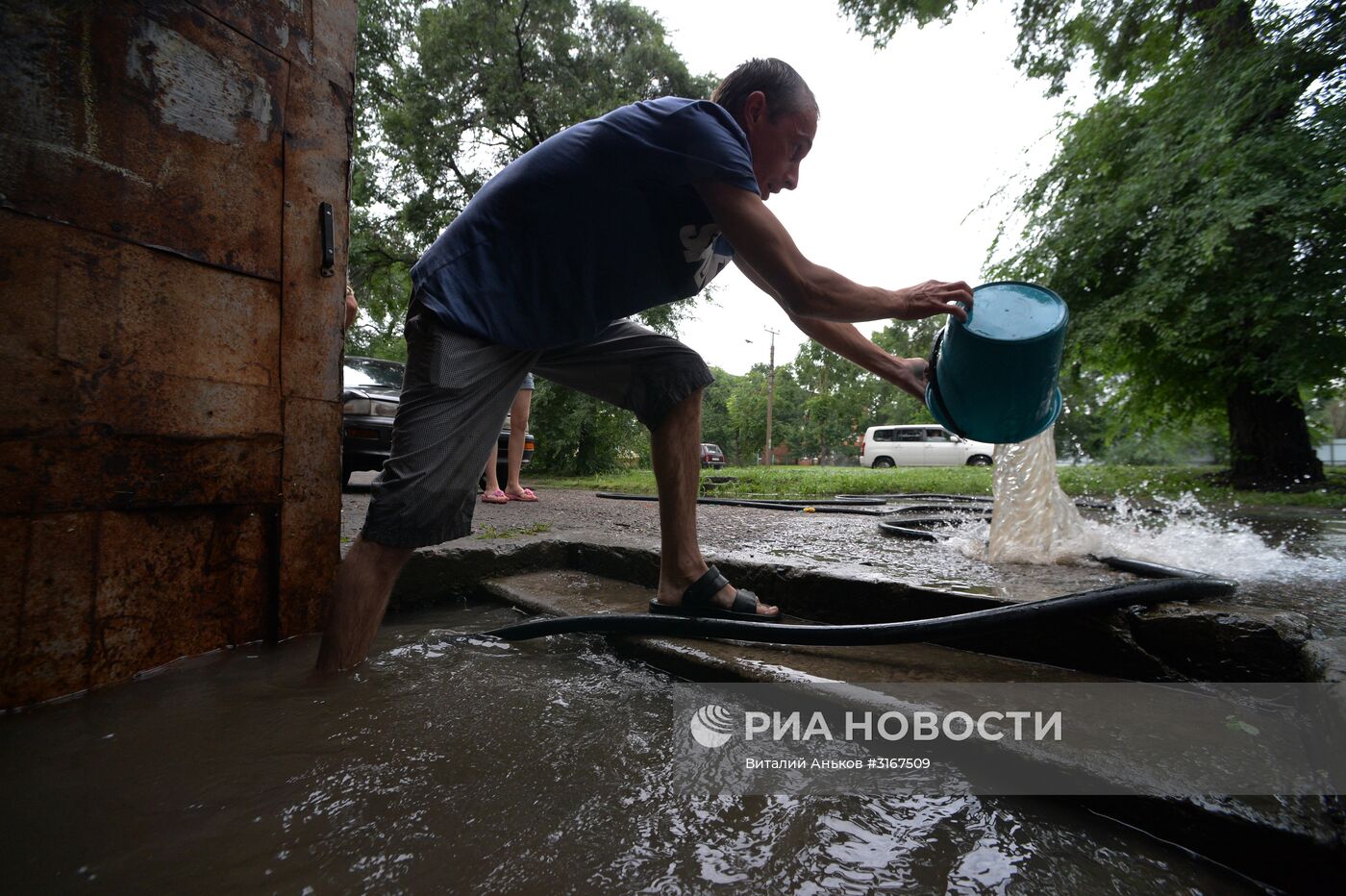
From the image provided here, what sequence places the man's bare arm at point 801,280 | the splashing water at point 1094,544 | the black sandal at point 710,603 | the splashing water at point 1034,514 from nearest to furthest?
1. the man's bare arm at point 801,280
2. the black sandal at point 710,603
3. the splashing water at point 1094,544
4. the splashing water at point 1034,514

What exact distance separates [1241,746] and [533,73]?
1581 centimetres

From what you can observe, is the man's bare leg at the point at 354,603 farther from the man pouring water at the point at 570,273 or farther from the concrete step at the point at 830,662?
the concrete step at the point at 830,662

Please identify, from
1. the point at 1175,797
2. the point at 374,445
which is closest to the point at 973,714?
the point at 1175,797

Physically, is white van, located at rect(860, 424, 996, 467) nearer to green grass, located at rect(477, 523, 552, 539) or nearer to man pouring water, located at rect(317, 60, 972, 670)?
green grass, located at rect(477, 523, 552, 539)

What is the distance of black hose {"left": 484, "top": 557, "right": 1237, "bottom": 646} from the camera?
1.38 meters

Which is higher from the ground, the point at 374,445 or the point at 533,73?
the point at 533,73

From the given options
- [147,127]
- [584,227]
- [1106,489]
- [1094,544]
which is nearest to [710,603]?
[584,227]

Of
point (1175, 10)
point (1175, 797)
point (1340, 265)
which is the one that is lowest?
point (1175, 797)

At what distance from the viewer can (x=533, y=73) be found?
13.6 metres

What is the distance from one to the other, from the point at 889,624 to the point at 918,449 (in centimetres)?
2834

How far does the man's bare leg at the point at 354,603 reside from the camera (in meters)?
1.60

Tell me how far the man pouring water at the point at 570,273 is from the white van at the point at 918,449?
26.8 metres

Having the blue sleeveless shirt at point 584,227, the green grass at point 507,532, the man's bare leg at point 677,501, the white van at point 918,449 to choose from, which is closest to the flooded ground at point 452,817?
the man's bare leg at point 677,501

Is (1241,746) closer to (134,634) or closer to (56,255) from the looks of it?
(134,634)
